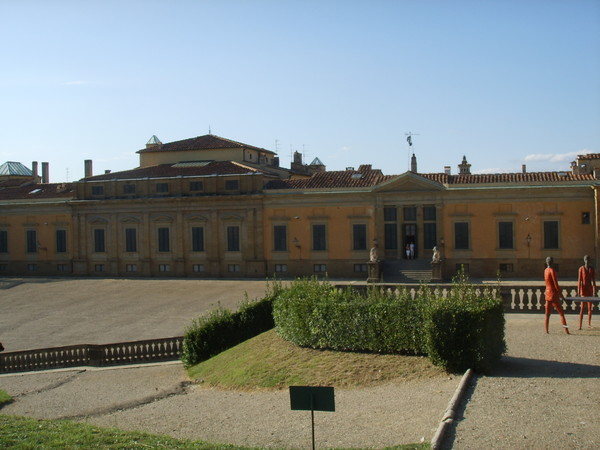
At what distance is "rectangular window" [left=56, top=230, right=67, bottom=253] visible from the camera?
4991 centimetres

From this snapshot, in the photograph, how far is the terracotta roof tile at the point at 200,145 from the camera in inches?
2056

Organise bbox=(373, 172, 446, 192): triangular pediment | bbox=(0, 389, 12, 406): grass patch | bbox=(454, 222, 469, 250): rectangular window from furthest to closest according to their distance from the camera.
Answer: bbox=(373, 172, 446, 192): triangular pediment
bbox=(454, 222, 469, 250): rectangular window
bbox=(0, 389, 12, 406): grass patch

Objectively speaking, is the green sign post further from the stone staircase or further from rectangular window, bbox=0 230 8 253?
rectangular window, bbox=0 230 8 253

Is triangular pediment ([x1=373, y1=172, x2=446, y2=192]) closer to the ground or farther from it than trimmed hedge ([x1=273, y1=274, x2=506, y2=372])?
farther from it

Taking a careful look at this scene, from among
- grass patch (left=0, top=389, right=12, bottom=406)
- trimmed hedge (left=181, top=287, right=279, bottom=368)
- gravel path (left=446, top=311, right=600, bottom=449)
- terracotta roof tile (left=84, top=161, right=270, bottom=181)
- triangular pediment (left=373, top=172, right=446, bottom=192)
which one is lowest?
grass patch (left=0, top=389, right=12, bottom=406)

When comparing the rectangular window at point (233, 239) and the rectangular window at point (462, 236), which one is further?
the rectangular window at point (233, 239)

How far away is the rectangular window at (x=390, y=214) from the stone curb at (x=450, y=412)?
29462 mm

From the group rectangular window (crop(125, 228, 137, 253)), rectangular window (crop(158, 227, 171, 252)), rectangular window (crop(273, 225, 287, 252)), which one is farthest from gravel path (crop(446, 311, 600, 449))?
rectangular window (crop(125, 228, 137, 253))

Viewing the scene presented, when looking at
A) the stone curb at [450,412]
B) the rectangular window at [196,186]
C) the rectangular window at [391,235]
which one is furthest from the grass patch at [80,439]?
the rectangular window at [196,186]

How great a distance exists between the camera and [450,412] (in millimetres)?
10547

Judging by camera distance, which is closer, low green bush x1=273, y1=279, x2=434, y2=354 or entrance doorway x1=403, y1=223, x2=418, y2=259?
low green bush x1=273, y1=279, x2=434, y2=354

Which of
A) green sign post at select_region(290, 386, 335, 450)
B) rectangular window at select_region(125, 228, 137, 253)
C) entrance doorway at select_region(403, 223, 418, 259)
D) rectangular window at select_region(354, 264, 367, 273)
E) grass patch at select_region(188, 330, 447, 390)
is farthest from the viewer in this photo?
rectangular window at select_region(125, 228, 137, 253)

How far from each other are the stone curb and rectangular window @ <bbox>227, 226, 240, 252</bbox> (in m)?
33.1

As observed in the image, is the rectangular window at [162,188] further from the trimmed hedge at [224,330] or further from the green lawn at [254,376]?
the green lawn at [254,376]
